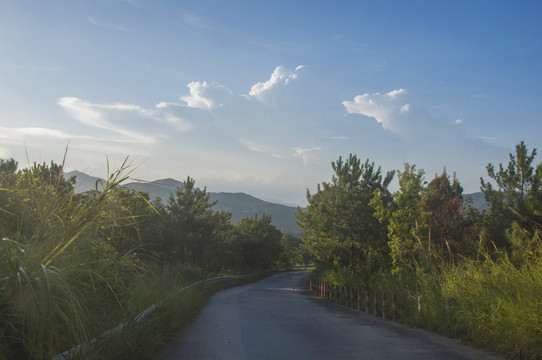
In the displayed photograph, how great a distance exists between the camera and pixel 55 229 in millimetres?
5020

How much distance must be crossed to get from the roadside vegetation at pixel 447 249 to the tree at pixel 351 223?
0.06 meters

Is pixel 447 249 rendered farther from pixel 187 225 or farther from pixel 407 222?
pixel 187 225

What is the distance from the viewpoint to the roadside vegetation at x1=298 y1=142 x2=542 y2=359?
8227 millimetres

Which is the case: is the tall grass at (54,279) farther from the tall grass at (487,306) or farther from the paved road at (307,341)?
the tall grass at (487,306)

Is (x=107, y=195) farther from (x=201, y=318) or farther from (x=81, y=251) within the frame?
(x=201, y=318)

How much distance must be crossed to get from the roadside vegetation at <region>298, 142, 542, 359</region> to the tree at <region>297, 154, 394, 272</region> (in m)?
0.06

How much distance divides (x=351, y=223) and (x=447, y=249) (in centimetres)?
844

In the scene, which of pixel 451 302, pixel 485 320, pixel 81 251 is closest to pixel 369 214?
pixel 451 302

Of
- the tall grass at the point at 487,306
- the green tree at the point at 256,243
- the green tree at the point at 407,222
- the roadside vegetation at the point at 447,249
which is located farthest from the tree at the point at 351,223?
the green tree at the point at 256,243

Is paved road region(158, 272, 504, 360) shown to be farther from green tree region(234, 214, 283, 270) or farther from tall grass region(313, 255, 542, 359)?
green tree region(234, 214, 283, 270)

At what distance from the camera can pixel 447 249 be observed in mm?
17438

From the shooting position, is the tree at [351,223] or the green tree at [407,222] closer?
the green tree at [407,222]

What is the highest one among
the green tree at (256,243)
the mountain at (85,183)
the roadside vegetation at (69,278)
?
the mountain at (85,183)

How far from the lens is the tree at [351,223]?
25.0 metres
